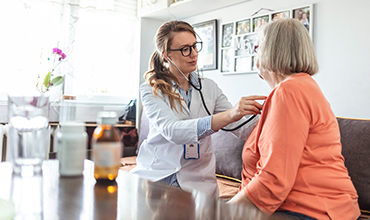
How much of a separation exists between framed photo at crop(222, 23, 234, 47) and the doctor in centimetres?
120

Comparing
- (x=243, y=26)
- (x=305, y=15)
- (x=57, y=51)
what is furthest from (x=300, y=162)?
(x=57, y=51)

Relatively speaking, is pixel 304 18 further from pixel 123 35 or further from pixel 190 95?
pixel 123 35

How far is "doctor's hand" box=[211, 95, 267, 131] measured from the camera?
1.20 meters

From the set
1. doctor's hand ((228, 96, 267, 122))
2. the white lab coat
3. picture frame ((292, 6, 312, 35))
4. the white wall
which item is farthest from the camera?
picture frame ((292, 6, 312, 35))

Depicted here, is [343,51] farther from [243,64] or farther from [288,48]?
[288,48]

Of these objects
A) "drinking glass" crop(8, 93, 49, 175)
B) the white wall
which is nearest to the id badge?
"drinking glass" crop(8, 93, 49, 175)

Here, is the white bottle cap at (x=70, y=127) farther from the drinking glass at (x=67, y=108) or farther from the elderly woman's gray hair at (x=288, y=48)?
the drinking glass at (x=67, y=108)

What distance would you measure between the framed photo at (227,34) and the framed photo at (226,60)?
6cm

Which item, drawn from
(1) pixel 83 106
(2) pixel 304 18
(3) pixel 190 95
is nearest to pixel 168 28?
(3) pixel 190 95

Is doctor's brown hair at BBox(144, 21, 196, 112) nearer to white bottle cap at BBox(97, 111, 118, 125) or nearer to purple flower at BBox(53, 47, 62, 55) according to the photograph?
white bottle cap at BBox(97, 111, 118, 125)

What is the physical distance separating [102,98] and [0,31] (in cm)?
110

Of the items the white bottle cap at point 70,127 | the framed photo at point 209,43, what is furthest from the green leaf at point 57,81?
the white bottle cap at point 70,127

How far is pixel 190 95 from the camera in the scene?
160 cm

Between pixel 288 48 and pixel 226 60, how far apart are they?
5.57ft
